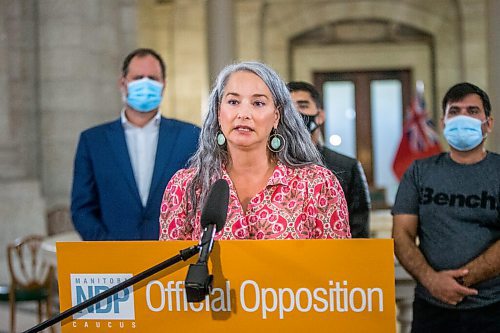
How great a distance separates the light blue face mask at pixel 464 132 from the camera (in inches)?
138

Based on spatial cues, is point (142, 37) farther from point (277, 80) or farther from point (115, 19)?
point (277, 80)

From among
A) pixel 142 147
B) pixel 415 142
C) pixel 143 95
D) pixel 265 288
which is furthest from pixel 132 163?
pixel 415 142

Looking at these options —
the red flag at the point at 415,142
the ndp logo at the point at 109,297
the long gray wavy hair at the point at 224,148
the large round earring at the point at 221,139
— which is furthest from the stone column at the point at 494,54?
the ndp logo at the point at 109,297

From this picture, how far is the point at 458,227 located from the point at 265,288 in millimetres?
1681

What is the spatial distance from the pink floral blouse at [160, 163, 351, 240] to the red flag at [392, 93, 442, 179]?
10504 mm

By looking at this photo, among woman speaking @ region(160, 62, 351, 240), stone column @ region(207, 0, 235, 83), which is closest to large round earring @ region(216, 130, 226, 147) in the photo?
woman speaking @ region(160, 62, 351, 240)

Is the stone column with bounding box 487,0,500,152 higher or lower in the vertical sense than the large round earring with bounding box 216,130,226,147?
higher

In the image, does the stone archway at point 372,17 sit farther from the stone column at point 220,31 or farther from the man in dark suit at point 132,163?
the man in dark suit at point 132,163

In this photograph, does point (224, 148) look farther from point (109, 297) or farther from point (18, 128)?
point (18, 128)

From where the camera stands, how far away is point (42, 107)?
10156 millimetres

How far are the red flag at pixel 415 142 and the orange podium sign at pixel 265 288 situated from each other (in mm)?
10969

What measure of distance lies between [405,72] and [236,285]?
1355cm

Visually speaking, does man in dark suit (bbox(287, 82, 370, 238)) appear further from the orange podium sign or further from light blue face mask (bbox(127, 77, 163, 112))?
the orange podium sign

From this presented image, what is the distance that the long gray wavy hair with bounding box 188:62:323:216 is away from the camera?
99.1 inches
